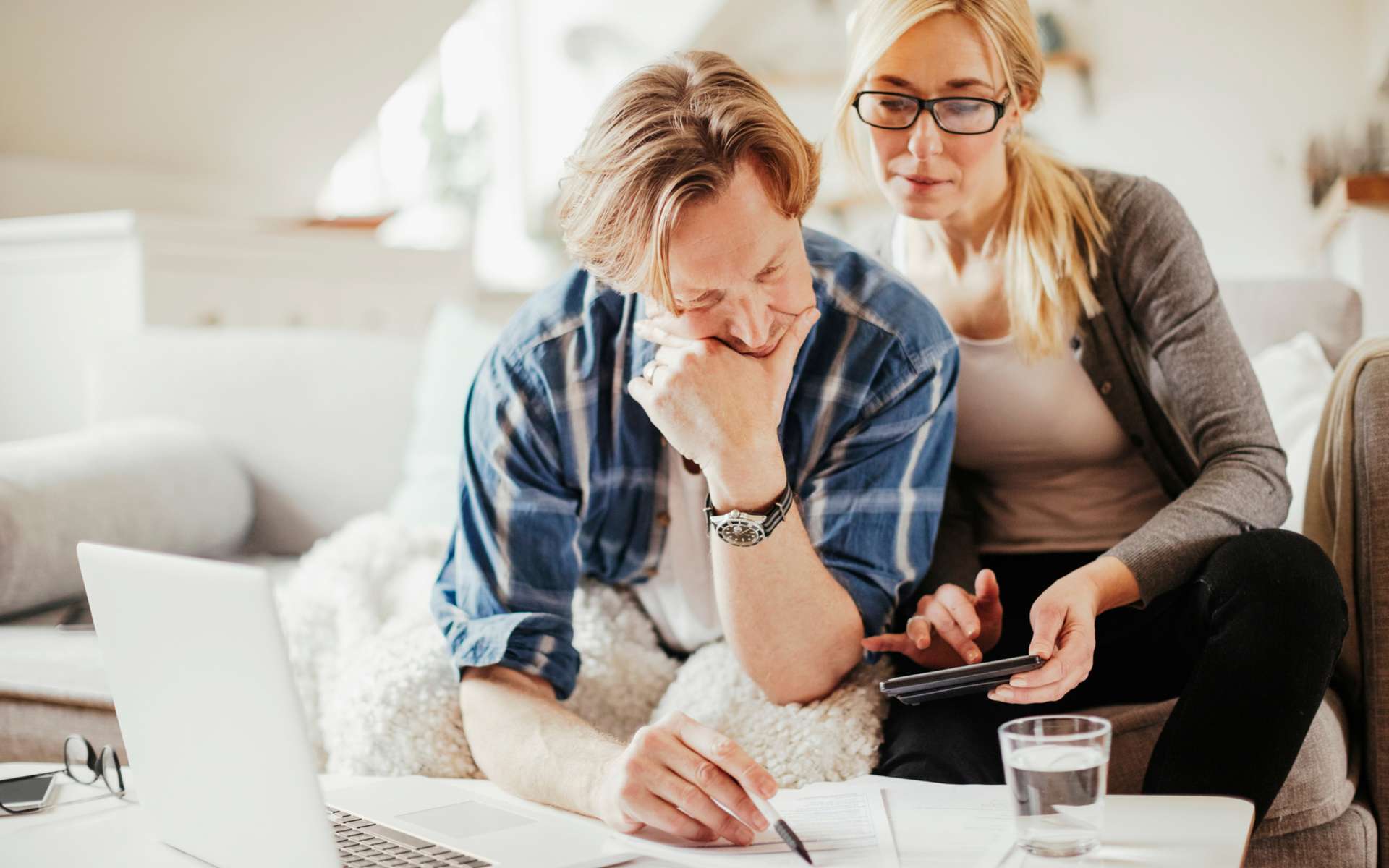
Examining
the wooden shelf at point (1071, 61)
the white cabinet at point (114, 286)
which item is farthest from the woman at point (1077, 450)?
the wooden shelf at point (1071, 61)

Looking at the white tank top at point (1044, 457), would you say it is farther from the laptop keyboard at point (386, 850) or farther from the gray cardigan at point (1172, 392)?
the laptop keyboard at point (386, 850)

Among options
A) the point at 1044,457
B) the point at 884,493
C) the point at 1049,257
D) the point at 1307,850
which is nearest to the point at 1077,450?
the point at 1044,457

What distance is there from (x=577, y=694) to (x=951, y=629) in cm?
38

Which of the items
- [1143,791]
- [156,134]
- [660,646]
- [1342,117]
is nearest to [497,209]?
[156,134]

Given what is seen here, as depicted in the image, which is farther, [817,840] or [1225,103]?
[1225,103]

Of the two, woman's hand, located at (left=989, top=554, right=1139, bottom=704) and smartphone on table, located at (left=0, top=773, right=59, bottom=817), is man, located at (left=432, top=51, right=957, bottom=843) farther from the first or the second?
smartphone on table, located at (left=0, top=773, right=59, bottom=817)

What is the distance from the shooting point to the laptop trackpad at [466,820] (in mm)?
879

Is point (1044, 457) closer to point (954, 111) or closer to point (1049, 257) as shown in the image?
point (1049, 257)

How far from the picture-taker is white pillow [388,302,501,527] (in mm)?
1933

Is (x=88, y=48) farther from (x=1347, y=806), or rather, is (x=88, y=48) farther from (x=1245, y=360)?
(x=1347, y=806)

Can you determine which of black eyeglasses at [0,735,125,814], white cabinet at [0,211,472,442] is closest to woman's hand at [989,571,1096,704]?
black eyeglasses at [0,735,125,814]

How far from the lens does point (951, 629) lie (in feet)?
3.50

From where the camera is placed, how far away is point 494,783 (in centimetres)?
106

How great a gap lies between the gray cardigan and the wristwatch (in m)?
0.28
